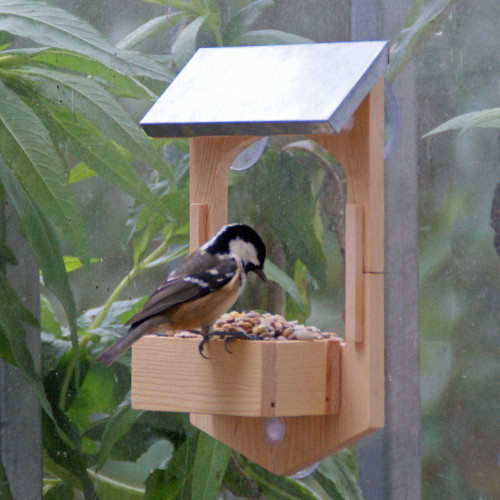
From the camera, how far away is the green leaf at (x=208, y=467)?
4.29 feet

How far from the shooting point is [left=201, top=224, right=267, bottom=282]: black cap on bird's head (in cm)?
104

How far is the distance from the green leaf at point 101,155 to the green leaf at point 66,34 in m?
0.11

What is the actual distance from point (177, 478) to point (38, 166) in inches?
24.1

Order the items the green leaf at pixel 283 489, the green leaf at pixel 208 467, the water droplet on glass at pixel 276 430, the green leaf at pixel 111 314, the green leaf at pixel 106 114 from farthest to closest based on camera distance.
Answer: the green leaf at pixel 111 314, the green leaf at pixel 283 489, the green leaf at pixel 208 467, the green leaf at pixel 106 114, the water droplet on glass at pixel 276 430

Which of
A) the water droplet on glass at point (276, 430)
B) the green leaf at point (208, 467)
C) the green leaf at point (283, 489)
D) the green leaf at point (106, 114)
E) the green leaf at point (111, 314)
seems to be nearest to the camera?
the water droplet on glass at point (276, 430)

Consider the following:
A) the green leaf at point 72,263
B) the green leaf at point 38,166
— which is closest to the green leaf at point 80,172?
the green leaf at point 72,263

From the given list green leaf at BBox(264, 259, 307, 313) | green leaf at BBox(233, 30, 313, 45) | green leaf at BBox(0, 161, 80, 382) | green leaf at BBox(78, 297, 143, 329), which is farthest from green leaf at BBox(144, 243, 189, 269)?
green leaf at BBox(233, 30, 313, 45)

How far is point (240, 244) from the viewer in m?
1.06

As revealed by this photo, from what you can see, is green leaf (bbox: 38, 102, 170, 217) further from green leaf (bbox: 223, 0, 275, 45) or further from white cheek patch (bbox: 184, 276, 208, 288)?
green leaf (bbox: 223, 0, 275, 45)

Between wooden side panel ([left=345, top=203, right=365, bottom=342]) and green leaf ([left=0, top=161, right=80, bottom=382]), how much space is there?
0.46m

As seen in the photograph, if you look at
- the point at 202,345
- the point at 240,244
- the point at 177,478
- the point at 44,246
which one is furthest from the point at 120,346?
the point at 177,478

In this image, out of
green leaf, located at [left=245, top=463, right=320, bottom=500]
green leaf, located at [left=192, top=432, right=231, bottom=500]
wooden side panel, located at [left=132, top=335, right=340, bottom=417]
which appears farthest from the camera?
green leaf, located at [left=245, top=463, right=320, bottom=500]

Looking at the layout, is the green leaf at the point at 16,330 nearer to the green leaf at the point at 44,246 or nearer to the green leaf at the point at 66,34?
the green leaf at the point at 44,246

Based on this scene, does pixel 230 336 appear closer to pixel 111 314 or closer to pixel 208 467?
pixel 208 467
